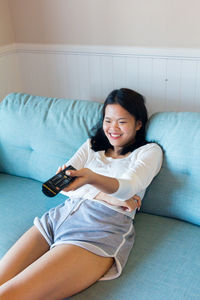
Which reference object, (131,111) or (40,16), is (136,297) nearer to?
(131,111)

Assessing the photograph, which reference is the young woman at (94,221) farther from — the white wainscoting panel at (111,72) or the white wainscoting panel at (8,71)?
the white wainscoting panel at (8,71)

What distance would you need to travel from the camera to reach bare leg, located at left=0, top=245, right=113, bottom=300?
1092 millimetres

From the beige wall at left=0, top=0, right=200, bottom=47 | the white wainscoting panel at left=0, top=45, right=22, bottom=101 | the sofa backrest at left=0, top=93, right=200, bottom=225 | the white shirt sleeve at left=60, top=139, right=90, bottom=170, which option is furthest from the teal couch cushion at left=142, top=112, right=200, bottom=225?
the white wainscoting panel at left=0, top=45, right=22, bottom=101

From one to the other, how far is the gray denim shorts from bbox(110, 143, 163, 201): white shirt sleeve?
12cm

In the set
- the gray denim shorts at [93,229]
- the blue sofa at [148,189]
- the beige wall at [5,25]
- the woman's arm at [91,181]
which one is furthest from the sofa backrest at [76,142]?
the beige wall at [5,25]

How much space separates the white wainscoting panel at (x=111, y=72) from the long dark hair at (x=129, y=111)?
0.41 metres

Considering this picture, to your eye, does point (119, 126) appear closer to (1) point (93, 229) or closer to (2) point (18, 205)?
(1) point (93, 229)

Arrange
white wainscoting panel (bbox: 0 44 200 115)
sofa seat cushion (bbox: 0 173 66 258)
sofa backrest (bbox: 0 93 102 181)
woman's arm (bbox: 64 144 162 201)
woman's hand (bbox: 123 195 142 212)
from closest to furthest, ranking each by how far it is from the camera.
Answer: woman's arm (bbox: 64 144 162 201)
woman's hand (bbox: 123 195 142 212)
sofa seat cushion (bbox: 0 173 66 258)
sofa backrest (bbox: 0 93 102 181)
white wainscoting panel (bbox: 0 44 200 115)

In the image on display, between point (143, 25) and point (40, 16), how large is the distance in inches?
31.4

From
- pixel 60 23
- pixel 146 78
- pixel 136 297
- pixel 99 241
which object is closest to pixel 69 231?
pixel 99 241

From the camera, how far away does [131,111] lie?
1535 millimetres

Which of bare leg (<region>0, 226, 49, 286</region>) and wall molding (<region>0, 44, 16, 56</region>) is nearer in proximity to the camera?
bare leg (<region>0, 226, 49, 286</region>)

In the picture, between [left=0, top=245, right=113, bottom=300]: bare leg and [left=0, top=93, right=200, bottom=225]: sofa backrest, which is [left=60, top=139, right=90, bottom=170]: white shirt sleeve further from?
[left=0, top=245, right=113, bottom=300]: bare leg

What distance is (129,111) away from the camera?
5.02ft
